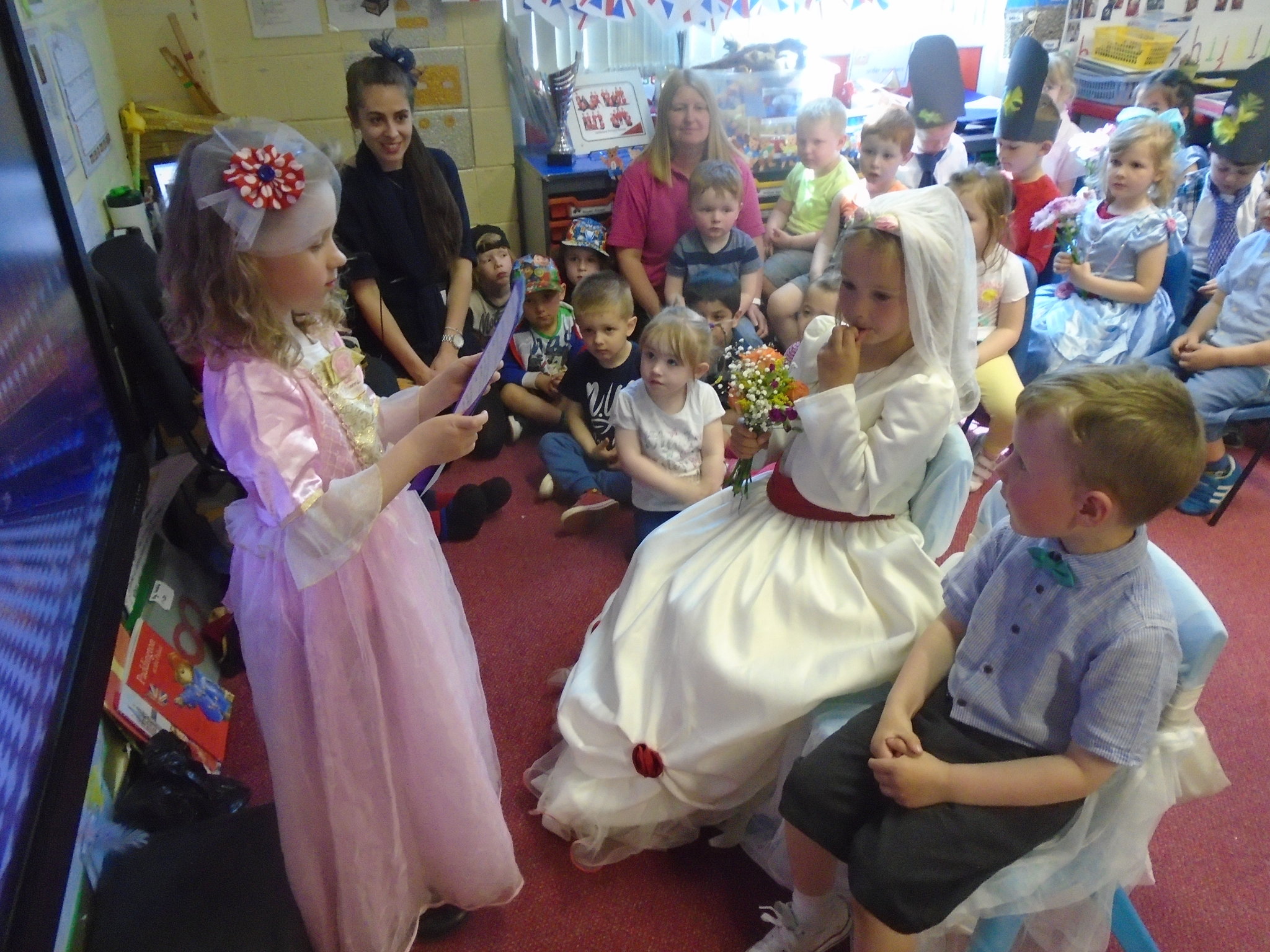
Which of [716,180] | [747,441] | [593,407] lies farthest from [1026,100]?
[747,441]

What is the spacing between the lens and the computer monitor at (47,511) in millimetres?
951

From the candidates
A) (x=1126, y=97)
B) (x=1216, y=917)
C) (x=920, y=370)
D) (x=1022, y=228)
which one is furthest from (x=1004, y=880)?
(x=1126, y=97)

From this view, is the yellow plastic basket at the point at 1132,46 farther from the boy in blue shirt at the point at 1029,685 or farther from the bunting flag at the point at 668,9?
the boy in blue shirt at the point at 1029,685

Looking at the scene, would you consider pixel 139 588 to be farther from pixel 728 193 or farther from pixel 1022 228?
pixel 1022 228

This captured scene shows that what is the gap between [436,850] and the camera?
150 centimetres

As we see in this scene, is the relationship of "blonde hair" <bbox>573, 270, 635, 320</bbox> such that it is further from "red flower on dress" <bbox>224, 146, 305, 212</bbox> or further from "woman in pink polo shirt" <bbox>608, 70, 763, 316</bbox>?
"red flower on dress" <bbox>224, 146, 305, 212</bbox>

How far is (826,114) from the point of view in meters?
3.56

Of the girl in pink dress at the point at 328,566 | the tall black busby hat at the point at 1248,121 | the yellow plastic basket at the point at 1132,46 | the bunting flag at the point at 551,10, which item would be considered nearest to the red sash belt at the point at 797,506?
the girl in pink dress at the point at 328,566

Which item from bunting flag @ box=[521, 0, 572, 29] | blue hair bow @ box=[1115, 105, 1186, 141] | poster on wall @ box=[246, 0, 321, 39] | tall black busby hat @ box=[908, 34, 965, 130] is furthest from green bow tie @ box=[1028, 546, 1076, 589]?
poster on wall @ box=[246, 0, 321, 39]

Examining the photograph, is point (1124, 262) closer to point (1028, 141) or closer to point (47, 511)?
point (1028, 141)

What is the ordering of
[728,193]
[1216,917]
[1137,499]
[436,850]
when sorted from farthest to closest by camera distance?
[728,193] → [1216,917] → [436,850] → [1137,499]

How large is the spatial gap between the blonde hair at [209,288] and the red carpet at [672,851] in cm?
111

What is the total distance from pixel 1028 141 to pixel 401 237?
241cm

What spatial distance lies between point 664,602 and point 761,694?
31 cm
